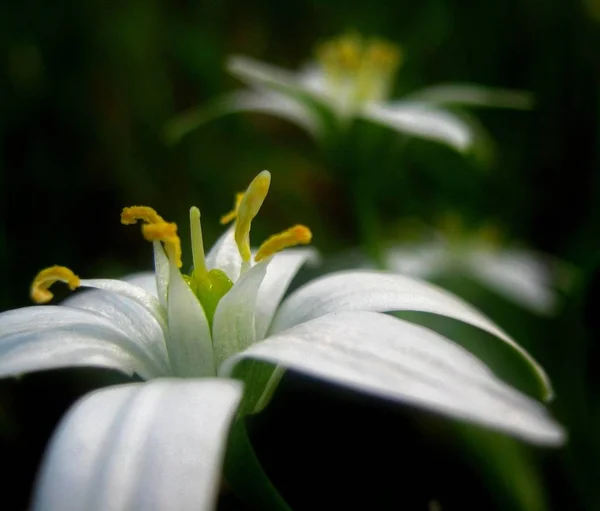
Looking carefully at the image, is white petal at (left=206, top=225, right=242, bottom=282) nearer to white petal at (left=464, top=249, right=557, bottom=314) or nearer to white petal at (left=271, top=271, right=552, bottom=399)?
white petal at (left=271, top=271, right=552, bottom=399)

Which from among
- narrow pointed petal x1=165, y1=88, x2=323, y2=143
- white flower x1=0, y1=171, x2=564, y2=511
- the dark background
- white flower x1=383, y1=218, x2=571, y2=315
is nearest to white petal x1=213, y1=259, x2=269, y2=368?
white flower x1=0, y1=171, x2=564, y2=511

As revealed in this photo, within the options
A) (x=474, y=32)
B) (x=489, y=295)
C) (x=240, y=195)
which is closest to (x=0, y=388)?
(x=240, y=195)

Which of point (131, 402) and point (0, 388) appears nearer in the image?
point (131, 402)

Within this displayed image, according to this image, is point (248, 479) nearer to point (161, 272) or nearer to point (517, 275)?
point (161, 272)

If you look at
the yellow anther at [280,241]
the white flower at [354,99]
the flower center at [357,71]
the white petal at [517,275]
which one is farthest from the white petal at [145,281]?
the white petal at [517,275]

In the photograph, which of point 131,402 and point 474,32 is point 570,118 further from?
point 131,402
